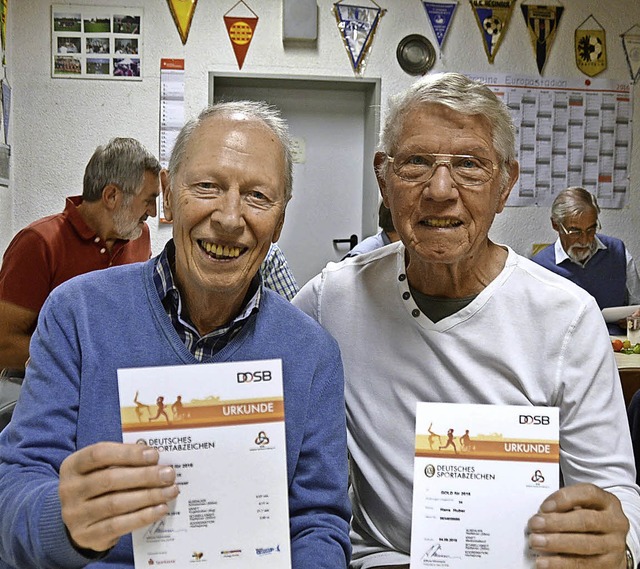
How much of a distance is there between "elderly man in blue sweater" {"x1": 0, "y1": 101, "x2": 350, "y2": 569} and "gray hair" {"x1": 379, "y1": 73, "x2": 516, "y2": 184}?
256mm

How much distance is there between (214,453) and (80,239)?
191 centimetres

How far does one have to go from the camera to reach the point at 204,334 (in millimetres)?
1336

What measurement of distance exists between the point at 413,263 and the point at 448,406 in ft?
1.49

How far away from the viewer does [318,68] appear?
485 cm

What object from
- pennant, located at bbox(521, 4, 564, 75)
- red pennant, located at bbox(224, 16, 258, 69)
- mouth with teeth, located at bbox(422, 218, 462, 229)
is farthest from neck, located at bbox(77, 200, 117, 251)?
pennant, located at bbox(521, 4, 564, 75)

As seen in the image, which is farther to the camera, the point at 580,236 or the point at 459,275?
the point at 580,236

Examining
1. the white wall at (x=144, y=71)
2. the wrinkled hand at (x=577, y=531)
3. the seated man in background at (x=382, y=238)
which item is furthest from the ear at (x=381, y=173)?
the white wall at (x=144, y=71)

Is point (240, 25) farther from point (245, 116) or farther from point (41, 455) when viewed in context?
point (41, 455)

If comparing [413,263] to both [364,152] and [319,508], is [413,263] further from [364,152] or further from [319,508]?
[364,152]

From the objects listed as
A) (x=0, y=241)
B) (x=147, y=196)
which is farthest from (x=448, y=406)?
(x=0, y=241)

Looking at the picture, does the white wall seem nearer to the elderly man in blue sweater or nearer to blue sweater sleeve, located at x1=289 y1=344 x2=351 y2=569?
the elderly man in blue sweater

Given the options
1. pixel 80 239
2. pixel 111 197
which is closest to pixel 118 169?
pixel 111 197

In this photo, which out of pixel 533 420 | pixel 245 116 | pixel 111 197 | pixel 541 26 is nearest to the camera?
pixel 533 420

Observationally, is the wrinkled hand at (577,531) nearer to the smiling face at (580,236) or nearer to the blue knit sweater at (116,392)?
the blue knit sweater at (116,392)
